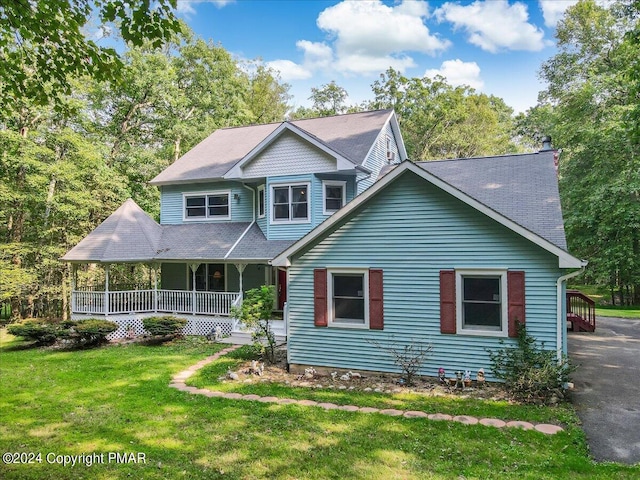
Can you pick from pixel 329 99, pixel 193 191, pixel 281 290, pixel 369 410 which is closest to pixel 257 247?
pixel 281 290

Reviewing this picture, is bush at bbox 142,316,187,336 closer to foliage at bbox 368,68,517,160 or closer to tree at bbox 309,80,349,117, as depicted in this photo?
foliage at bbox 368,68,517,160

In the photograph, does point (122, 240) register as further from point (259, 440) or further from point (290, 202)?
point (259, 440)

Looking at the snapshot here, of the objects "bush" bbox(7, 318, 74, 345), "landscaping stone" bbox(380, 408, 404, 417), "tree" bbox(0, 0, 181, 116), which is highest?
"tree" bbox(0, 0, 181, 116)

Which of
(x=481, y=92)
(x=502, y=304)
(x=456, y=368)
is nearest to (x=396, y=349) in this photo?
(x=456, y=368)

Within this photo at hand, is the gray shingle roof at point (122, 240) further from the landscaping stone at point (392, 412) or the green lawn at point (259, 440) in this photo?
the landscaping stone at point (392, 412)

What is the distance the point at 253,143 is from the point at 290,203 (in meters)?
5.40

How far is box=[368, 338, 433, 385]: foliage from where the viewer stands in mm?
8836

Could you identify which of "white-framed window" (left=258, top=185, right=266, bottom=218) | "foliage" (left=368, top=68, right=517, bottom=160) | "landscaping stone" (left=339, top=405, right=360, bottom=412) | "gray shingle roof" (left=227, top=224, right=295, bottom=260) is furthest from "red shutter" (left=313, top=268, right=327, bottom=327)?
"foliage" (left=368, top=68, right=517, bottom=160)

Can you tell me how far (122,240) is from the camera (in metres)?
16.3

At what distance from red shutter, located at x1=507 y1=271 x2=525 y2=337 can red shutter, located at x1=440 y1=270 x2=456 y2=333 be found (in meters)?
1.10

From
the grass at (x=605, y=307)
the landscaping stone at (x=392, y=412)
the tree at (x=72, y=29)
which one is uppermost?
the tree at (x=72, y=29)

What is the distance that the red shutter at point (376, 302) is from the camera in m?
9.32

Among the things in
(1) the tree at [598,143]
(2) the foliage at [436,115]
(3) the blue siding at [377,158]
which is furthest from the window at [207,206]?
(2) the foliage at [436,115]
